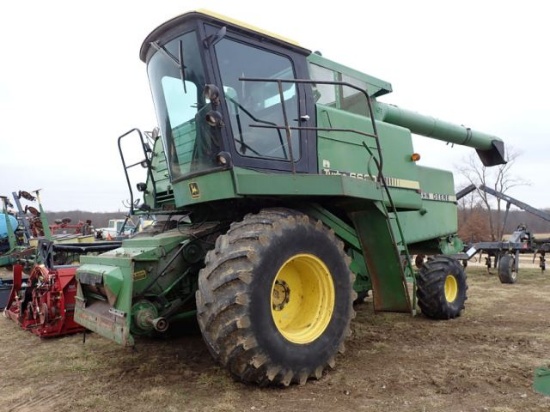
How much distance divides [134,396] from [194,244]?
151 centimetres

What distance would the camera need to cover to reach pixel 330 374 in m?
4.02

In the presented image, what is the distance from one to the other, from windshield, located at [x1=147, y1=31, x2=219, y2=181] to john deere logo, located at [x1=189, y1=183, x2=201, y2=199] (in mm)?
143

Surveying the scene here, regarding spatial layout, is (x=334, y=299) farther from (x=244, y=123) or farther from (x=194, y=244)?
(x=244, y=123)

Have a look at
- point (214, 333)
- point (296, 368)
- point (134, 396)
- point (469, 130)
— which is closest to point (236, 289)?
point (214, 333)

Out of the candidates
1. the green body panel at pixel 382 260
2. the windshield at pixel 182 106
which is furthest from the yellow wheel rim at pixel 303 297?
the windshield at pixel 182 106

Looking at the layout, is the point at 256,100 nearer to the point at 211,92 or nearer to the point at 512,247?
the point at 211,92

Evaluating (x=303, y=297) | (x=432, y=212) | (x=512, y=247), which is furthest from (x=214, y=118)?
(x=512, y=247)

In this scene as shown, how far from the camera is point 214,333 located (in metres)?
3.37

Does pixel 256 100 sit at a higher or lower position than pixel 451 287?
higher

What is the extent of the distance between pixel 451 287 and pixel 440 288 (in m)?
0.56

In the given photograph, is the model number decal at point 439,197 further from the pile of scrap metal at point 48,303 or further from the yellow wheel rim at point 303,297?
the pile of scrap metal at point 48,303

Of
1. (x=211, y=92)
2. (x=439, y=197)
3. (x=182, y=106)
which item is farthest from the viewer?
(x=439, y=197)

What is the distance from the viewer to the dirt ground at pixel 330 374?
3.43m

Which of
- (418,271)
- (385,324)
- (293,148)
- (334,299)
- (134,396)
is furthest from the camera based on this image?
(418,271)
